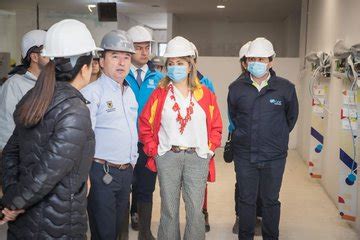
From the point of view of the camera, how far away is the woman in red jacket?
245 cm

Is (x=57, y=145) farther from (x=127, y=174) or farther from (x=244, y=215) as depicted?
(x=244, y=215)

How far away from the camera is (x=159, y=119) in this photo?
98.3 inches

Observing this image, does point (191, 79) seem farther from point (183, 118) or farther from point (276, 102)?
point (276, 102)

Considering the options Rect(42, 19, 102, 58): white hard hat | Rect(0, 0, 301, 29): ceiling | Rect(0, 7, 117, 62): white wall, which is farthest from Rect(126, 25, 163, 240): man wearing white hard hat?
Rect(0, 7, 117, 62): white wall

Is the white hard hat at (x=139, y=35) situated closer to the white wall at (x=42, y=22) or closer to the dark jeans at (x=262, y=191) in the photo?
the dark jeans at (x=262, y=191)

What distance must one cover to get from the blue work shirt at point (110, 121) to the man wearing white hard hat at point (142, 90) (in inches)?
25.7

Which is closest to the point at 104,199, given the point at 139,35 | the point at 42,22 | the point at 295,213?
the point at 139,35

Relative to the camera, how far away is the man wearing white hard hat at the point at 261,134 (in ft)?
8.99

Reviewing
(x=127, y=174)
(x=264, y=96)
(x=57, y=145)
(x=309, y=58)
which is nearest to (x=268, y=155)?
(x=264, y=96)

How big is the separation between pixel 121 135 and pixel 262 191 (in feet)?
3.74

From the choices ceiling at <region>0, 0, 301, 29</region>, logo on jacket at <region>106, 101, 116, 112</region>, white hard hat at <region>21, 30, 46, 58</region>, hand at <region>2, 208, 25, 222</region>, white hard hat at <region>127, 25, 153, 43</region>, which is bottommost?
hand at <region>2, 208, 25, 222</region>

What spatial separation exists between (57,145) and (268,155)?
1637 mm

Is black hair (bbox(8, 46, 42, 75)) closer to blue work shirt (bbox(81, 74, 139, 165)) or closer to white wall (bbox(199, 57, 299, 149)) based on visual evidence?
blue work shirt (bbox(81, 74, 139, 165))

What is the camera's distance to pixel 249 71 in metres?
2.84
